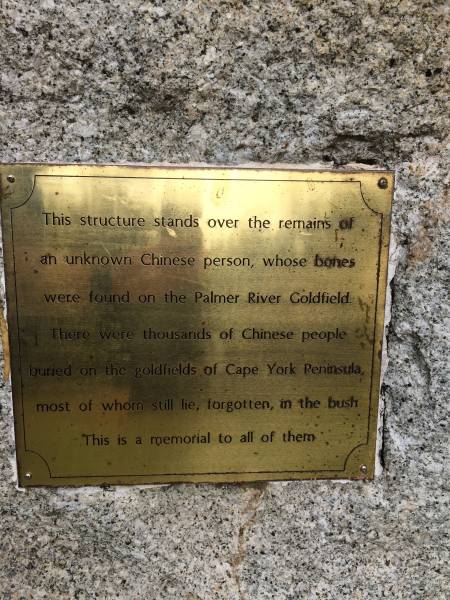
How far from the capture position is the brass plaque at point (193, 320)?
816 millimetres

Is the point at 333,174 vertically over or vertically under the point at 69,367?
over

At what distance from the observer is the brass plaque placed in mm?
816

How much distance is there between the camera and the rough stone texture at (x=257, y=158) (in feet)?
2.56

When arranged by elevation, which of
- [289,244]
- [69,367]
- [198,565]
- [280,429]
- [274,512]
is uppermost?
[289,244]

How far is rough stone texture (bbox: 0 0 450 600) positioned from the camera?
2.56 ft

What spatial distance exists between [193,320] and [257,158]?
32 cm

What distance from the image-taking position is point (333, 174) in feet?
2.73

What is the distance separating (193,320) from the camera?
0.85 metres

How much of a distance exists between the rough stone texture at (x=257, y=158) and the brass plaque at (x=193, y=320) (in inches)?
1.7

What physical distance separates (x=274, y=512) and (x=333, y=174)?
666 mm

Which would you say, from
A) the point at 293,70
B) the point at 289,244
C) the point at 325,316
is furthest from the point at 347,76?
the point at 325,316

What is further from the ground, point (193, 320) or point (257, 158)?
point (257, 158)

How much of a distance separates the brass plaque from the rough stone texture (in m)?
0.04

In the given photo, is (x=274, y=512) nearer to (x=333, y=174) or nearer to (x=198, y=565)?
(x=198, y=565)
